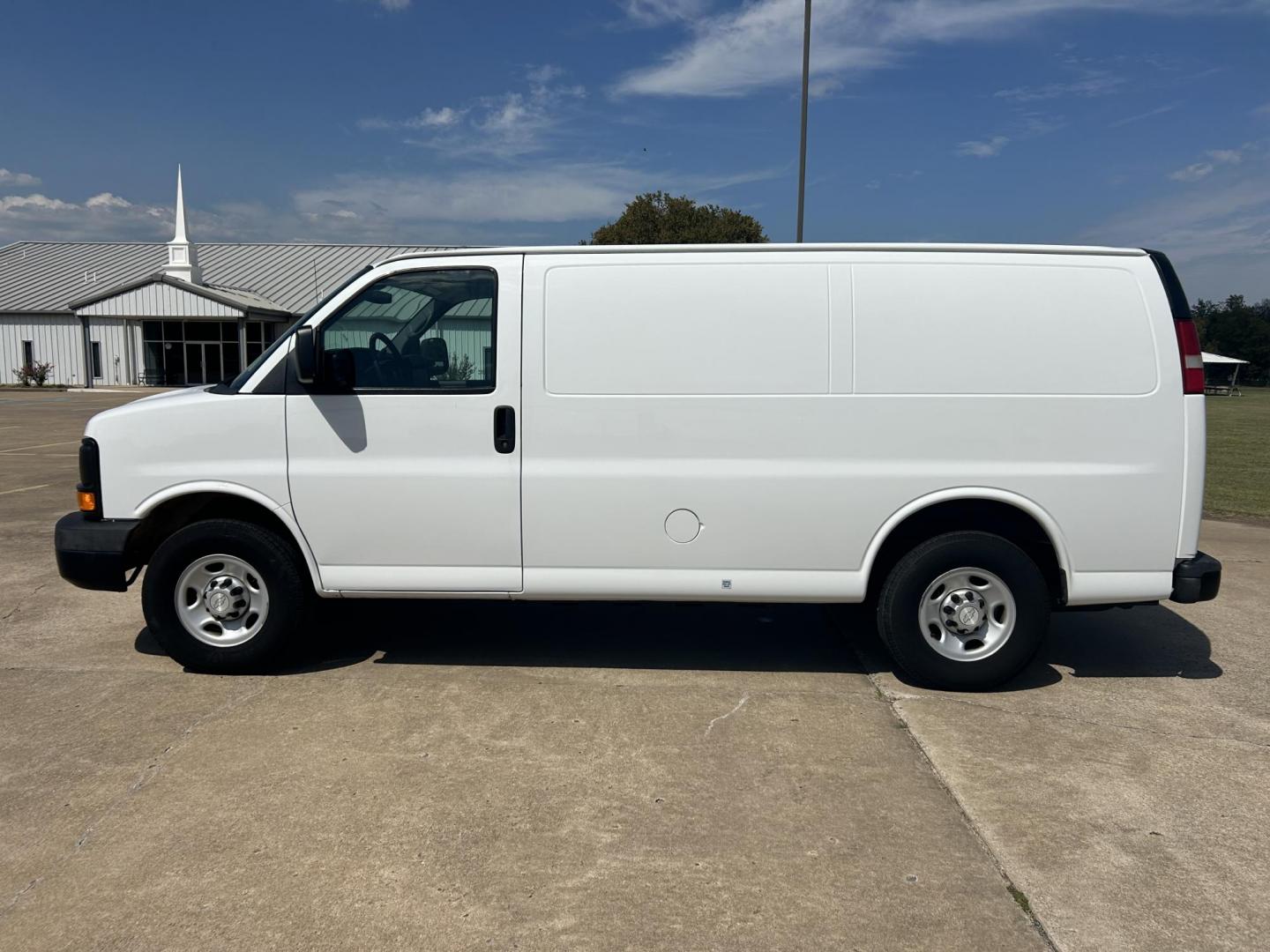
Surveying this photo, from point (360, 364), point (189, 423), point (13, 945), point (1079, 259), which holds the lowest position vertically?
point (13, 945)

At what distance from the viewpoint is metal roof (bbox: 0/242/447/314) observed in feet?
149

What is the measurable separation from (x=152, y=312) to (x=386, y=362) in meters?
41.1

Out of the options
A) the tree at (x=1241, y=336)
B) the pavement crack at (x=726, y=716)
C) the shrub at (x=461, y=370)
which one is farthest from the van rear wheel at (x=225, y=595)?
the tree at (x=1241, y=336)

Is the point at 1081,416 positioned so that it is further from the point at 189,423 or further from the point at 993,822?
the point at 189,423

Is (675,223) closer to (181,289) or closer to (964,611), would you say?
(181,289)

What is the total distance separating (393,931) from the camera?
296 centimetres

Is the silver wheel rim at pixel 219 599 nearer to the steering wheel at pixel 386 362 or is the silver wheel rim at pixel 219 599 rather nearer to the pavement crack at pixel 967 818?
the steering wheel at pixel 386 362

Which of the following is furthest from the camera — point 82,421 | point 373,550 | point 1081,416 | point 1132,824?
point 82,421

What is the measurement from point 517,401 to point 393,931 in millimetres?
2603

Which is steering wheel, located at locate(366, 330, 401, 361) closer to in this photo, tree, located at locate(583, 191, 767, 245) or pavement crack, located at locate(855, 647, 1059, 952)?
pavement crack, located at locate(855, 647, 1059, 952)

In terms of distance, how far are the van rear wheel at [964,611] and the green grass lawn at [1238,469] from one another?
19.8ft

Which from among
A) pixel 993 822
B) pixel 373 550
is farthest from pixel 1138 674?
pixel 373 550

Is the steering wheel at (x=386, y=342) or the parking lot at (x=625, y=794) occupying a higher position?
the steering wheel at (x=386, y=342)

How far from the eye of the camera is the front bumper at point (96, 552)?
504 centimetres
